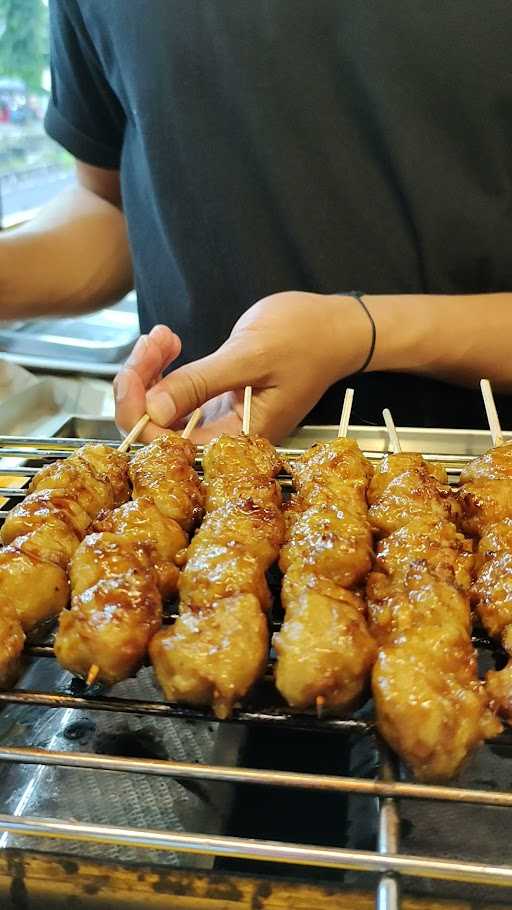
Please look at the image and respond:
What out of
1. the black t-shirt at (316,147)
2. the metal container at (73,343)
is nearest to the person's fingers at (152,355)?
the black t-shirt at (316,147)

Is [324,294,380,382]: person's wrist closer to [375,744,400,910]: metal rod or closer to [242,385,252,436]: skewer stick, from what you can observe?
[242,385,252,436]: skewer stick

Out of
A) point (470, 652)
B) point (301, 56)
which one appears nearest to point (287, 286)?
point (301, 56)

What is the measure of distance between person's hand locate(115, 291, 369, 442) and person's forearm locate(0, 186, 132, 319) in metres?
1.27

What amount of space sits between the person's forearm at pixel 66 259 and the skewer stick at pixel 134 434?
147 cm

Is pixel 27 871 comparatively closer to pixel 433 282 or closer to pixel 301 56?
pixel 433 282

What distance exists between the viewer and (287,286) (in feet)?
9.61

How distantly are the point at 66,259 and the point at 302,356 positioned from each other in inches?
67.0

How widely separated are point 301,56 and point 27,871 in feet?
8.66

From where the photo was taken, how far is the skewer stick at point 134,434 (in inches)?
83.4

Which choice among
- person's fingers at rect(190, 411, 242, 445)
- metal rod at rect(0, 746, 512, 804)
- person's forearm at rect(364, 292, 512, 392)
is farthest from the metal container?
metal rod at rect(0, 746, 512, 804)

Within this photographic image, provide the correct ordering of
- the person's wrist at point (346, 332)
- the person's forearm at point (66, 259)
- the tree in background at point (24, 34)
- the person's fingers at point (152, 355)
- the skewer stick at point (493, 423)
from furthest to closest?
the tree in background at point (24, 34) → the person's forearm at point (66, 259) → the person's wrist at point (346, 332) → the person's fingers at point (152, 355) → the skewer stick at point (493, 423)

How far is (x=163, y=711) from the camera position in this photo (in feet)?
4.24

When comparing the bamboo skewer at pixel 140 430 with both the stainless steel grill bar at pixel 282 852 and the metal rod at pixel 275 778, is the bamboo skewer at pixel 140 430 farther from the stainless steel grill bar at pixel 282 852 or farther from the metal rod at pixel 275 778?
the stainless steel grill bar at pixel 282 852

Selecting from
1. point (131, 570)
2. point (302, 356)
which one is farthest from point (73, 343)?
point (131, 570)
